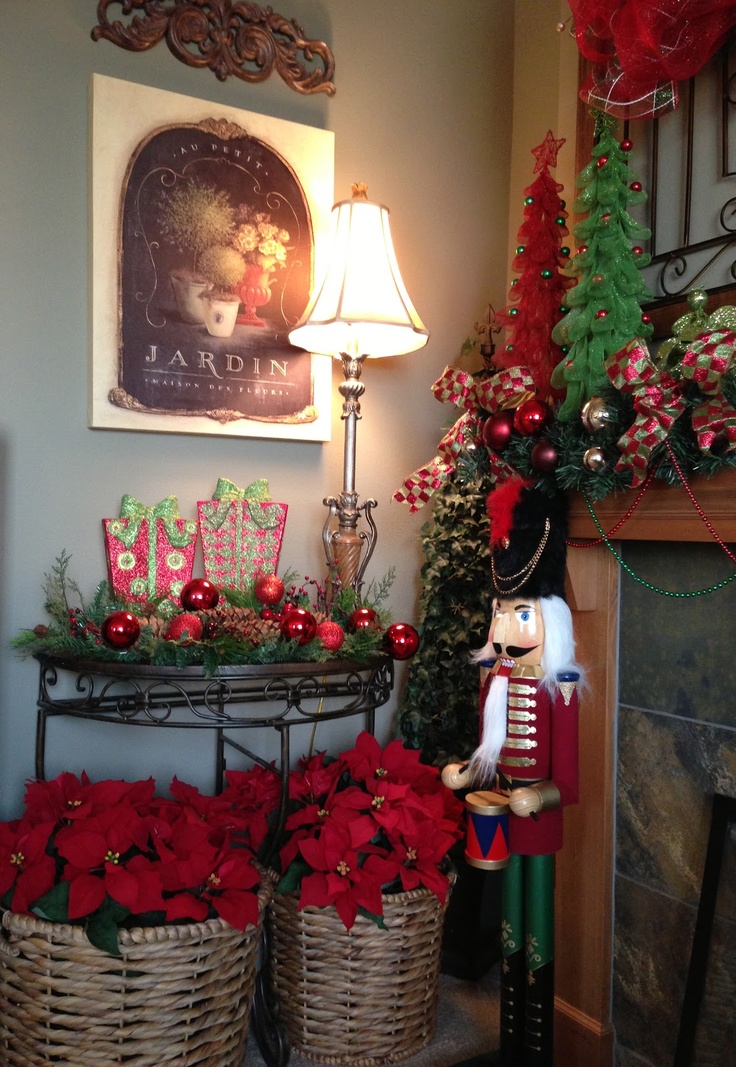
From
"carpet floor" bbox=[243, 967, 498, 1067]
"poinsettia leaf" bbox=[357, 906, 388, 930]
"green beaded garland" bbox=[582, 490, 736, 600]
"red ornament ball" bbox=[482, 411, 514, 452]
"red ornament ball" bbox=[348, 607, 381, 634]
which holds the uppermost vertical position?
"red ornament ball" bbox=[482, 411, 514, 452]

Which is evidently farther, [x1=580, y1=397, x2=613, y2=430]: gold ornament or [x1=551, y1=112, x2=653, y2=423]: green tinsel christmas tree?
[x1=551, y1=112, x2=653, y2=423]: green tinsel christmas tree

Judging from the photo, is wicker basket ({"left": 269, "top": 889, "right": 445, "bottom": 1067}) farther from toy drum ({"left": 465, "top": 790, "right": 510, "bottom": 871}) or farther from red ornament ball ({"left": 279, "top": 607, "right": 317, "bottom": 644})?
red ornament ball ({"left": 279, "top": 607, "right": 317, "bottom": 644})

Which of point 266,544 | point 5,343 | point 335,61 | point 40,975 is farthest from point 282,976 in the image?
point 335,61

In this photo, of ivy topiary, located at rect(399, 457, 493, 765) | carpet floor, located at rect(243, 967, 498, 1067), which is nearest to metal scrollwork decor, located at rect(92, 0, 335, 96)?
ivy topiary, located at rect(399, 457, 493, 765)

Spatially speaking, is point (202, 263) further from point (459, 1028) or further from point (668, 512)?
point (459, 1028)

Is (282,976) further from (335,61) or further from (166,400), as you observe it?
(335,61)

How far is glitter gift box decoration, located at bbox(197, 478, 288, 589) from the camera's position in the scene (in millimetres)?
2016

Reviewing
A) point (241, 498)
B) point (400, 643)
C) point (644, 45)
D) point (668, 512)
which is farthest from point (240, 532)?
point (644, 45)

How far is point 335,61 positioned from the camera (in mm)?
2201

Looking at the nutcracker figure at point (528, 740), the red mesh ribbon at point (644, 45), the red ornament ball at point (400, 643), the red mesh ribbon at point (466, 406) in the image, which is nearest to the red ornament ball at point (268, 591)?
the red ornament ball at point (400, 643)

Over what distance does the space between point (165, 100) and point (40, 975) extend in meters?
1.77

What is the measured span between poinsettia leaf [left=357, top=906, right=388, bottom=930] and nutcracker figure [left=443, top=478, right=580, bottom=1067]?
0.20 m

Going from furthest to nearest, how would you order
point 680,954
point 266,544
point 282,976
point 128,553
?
point 266,544 → point 128,553 → point 282,976 → point 680,954

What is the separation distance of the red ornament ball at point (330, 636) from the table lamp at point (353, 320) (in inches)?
10.1
